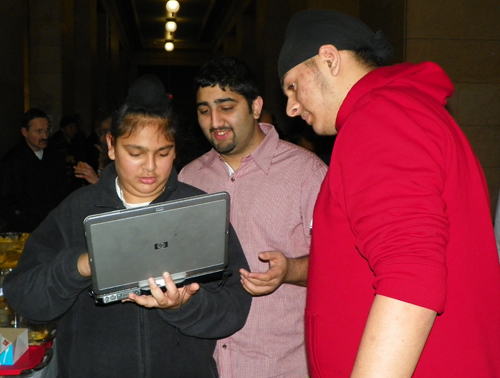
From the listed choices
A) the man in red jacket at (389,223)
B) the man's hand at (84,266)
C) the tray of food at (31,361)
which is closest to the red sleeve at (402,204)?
the man in red jacket at (389,223)

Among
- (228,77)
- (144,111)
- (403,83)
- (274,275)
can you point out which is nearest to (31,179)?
(228,77)

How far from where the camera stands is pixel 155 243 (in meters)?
1.68

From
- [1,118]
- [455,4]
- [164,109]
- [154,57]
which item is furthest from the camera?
[154,57]

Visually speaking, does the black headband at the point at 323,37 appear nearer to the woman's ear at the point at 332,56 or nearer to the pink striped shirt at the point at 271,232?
the woman's ear at the point at 332,56

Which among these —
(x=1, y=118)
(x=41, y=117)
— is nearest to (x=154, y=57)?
(x=1, y=118)

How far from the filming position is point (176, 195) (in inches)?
82.5

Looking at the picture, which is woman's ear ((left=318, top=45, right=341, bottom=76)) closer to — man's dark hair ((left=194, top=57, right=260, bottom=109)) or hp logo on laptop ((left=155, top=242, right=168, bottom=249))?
hp logo on laptop ((left=155, top=242, right=168, bottom=249))

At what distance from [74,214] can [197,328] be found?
54 cm

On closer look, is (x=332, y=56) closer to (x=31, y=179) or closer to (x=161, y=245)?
(x=161, y=245)

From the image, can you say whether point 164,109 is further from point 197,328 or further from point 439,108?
point 439,108

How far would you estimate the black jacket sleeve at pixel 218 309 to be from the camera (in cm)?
184

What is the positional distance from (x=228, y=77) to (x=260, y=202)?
23.2 inches

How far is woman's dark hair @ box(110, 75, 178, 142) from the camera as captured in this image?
200 cm

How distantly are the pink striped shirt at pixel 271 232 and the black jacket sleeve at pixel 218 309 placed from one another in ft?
1.23
